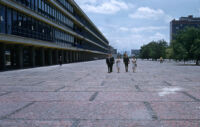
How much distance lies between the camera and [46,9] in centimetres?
3131

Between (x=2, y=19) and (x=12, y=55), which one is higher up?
(x=2, y=19)

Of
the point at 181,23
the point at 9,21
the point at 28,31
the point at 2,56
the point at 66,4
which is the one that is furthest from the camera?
the point at 181,23

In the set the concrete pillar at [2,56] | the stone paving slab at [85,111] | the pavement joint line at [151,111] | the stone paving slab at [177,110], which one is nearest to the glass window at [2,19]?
the concrete pillar at [2,56]

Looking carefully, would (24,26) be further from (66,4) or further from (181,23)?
(181,23)

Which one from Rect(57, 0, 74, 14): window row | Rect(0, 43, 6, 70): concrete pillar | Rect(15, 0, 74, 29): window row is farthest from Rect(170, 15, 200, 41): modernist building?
Rect(0, 43, 6, 70): concrete pillar

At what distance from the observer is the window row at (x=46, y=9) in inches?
1010

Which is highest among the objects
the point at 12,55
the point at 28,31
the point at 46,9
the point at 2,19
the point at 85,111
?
the point at 46,9

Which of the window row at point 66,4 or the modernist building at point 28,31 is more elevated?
the window row at point 66,4

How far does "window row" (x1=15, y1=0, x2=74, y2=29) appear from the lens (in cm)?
2566

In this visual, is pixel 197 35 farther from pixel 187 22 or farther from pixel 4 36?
pixel 187 22

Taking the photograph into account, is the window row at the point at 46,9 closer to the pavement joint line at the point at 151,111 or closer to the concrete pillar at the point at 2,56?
the concrete pillar at the point at 2,56

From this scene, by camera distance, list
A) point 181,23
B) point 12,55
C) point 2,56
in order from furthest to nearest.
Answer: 1. point 181,23
2. point 12,55
3. point 2,56

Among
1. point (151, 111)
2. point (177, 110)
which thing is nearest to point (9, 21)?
point (151, 111)

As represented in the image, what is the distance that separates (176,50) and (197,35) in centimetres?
429
